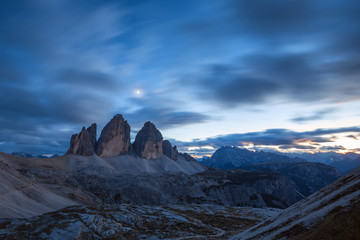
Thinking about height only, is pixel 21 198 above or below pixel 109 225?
above

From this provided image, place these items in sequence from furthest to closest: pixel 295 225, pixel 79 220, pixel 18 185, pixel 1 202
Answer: pixel 18 185, pixel 1 202, pixel 79 220, pixel 295 225

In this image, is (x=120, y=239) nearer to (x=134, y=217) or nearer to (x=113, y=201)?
(x=134, y=217)

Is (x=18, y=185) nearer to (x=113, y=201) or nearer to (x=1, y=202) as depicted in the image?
(x=1, y=202)

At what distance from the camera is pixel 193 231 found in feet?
284

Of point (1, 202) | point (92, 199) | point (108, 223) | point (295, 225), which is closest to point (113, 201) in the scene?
point (92, 199)

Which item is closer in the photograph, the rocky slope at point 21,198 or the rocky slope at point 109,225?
the rocky slope at point 109,225

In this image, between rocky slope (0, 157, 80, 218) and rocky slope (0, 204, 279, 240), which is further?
rocky slope (0, 157, 80, 218)

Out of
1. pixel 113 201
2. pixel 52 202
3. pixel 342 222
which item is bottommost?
pixel 113 201

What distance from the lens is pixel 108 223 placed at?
7706 centimetres

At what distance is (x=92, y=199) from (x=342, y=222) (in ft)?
559

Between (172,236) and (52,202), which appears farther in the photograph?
(52,202)

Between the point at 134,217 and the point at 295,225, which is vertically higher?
the point at 295,225

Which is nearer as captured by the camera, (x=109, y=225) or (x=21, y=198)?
(x=109, y=225)

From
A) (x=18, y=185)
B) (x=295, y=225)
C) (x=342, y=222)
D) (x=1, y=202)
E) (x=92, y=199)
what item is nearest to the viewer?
(x=342, y=222)
